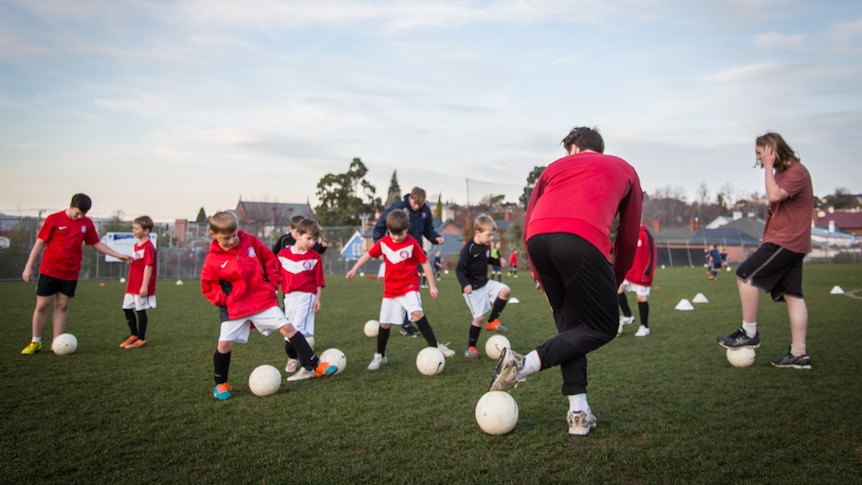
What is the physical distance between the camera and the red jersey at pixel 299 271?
6645 millimetres

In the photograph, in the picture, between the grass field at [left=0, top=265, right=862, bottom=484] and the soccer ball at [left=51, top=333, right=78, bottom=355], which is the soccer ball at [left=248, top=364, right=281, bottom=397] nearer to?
the grass field at [left=0, top=265, right=862, bottom=484]

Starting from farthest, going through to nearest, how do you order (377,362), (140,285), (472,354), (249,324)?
(140,285) → (472,354) → (377,362) → (249,324)

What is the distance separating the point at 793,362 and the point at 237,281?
5661mm

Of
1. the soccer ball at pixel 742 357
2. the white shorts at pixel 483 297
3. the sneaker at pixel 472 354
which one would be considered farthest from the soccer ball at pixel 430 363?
the soccer ball at pixel 742 357

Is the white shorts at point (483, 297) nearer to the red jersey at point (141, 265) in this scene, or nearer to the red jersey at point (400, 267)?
the red jersey at point (400, 267)

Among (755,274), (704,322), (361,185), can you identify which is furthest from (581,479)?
(361,185)

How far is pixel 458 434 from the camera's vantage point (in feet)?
12.9

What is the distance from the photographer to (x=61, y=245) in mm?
7434

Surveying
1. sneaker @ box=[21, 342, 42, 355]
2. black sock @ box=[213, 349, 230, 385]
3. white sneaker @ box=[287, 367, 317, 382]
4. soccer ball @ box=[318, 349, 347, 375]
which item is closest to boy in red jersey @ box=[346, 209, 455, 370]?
soccer ball @ box=[318, 349, 347, 375]

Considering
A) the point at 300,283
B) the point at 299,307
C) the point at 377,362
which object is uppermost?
the point at 300,283

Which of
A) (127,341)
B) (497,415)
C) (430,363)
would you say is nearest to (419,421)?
(497,415)

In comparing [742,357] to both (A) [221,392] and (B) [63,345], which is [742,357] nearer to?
(A) [221,392]

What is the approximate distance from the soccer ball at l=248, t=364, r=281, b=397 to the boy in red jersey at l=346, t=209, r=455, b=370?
53.1 inches

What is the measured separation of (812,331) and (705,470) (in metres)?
6.52
